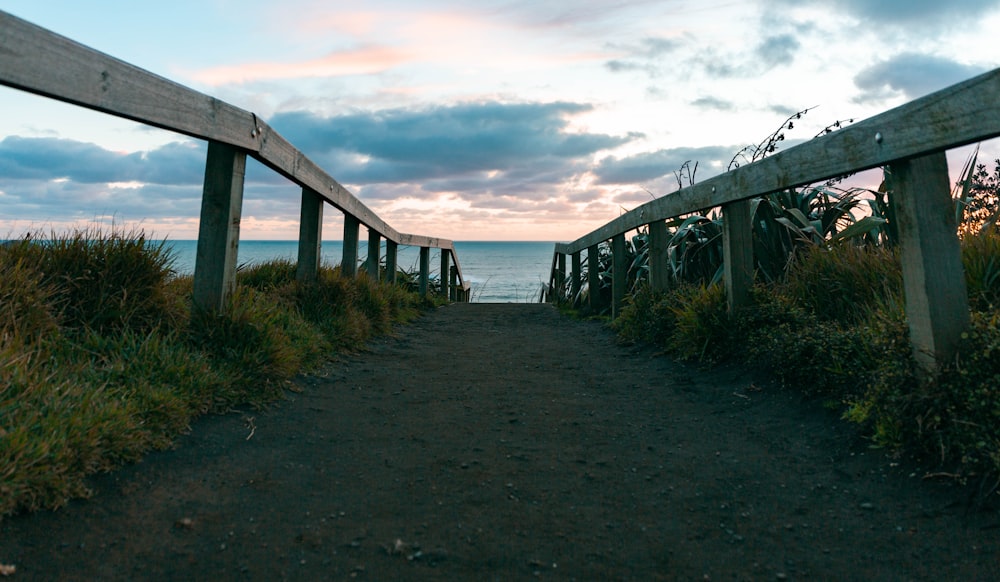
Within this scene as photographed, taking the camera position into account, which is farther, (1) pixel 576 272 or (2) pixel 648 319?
(1) pixel 576 272

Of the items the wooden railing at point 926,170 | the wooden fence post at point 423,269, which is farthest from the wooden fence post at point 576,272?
the wooden railing at point 926,170

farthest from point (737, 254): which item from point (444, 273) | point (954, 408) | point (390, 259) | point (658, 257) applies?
point (444, 273)

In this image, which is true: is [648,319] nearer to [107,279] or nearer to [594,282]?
[594,282]

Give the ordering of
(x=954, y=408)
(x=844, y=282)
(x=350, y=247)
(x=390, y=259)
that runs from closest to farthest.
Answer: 1. (x=954, y=408)
2. (x=844, y=282)
3. (x=350, y=247)
4. (x=390, y=259)

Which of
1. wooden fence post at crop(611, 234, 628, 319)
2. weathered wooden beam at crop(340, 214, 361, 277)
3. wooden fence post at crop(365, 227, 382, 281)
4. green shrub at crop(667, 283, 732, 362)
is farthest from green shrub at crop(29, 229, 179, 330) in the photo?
wooden fence post at crop(611, 234, 628, 319)

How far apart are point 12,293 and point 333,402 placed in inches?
64.9

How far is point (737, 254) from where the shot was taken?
4887mm

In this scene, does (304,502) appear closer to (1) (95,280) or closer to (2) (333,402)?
(2) (333,402)

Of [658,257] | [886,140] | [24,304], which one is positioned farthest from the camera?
[658,257]

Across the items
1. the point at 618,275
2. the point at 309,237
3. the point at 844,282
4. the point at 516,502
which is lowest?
the point at 516,502

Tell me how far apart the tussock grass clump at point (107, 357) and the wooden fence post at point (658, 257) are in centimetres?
335

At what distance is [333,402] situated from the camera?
3.97 meters

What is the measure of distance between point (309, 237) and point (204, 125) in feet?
7.77

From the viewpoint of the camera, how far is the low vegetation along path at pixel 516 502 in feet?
6.67
